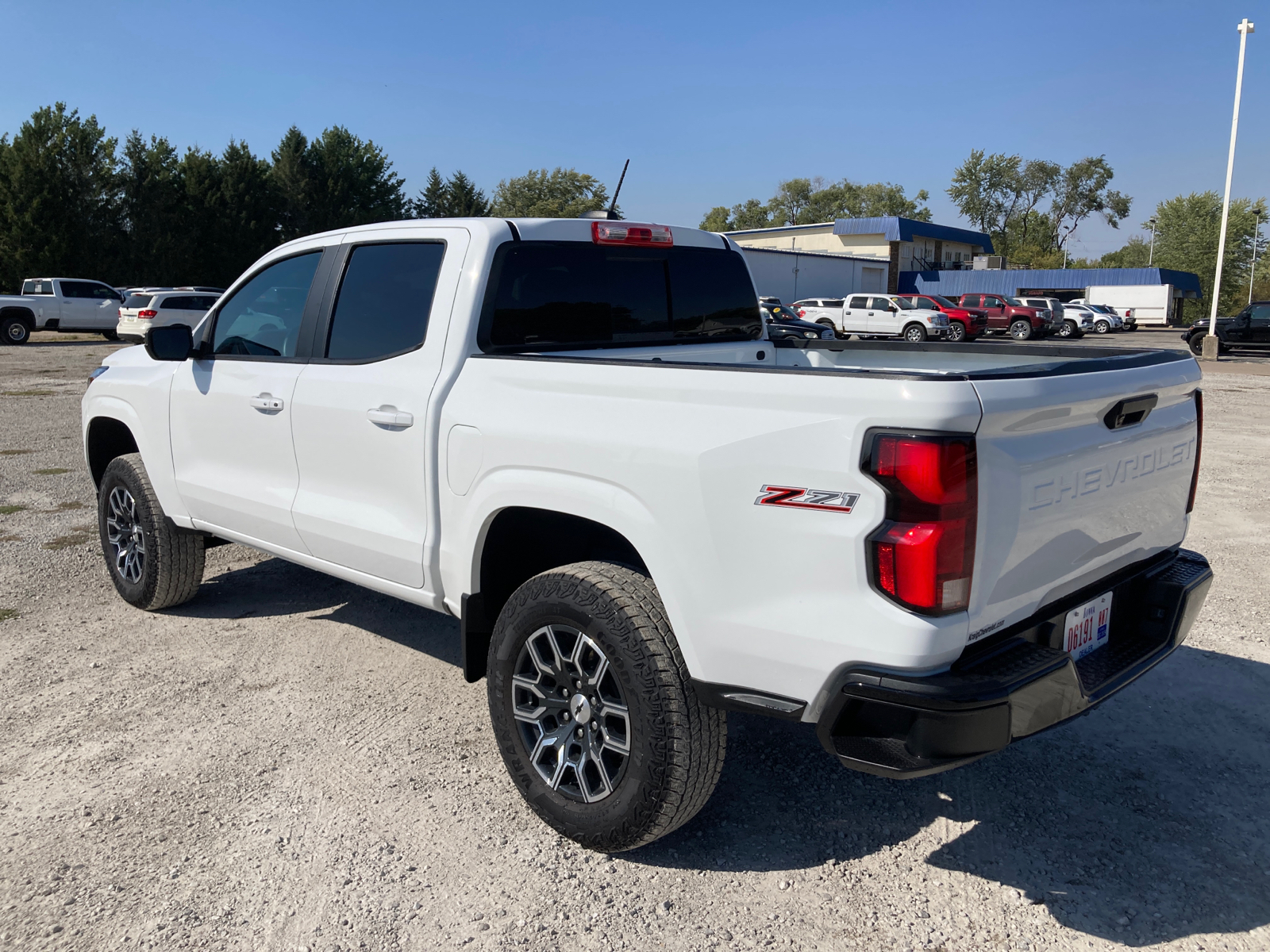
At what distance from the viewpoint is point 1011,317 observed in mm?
39875


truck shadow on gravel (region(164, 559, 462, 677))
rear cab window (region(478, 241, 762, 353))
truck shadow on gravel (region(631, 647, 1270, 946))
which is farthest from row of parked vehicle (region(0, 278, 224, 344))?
truck shadow on gravel (region(631, 647, 1270, 946))

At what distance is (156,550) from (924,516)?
4.08 metres

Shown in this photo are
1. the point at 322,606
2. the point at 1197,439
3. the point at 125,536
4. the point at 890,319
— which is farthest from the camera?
the point at 890,319

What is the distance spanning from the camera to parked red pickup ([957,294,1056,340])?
1563 inches

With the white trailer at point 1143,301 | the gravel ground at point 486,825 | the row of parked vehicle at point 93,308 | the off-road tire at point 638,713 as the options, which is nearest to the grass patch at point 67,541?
the gravel ground at point 486,825

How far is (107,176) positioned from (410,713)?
160ft

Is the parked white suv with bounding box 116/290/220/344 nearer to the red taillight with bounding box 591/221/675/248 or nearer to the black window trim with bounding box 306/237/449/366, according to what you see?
the black window trim with bounding box 306/237/449/366

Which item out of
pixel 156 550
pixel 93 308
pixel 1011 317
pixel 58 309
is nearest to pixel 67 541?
pixel 156 550

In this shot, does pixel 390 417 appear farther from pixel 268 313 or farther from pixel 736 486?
pixel 736 486

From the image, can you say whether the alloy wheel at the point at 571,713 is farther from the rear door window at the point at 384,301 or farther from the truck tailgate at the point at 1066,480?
the rear door window at the point at 384,301

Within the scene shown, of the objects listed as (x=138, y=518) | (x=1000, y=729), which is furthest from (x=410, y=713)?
(x=1000, y=729)

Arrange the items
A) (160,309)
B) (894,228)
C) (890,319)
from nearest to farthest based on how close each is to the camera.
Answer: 1. (160,309)
2. (890,319)
3. (894,228)

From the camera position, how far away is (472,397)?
10.2 ft

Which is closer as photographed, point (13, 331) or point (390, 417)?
point (390, 417)
